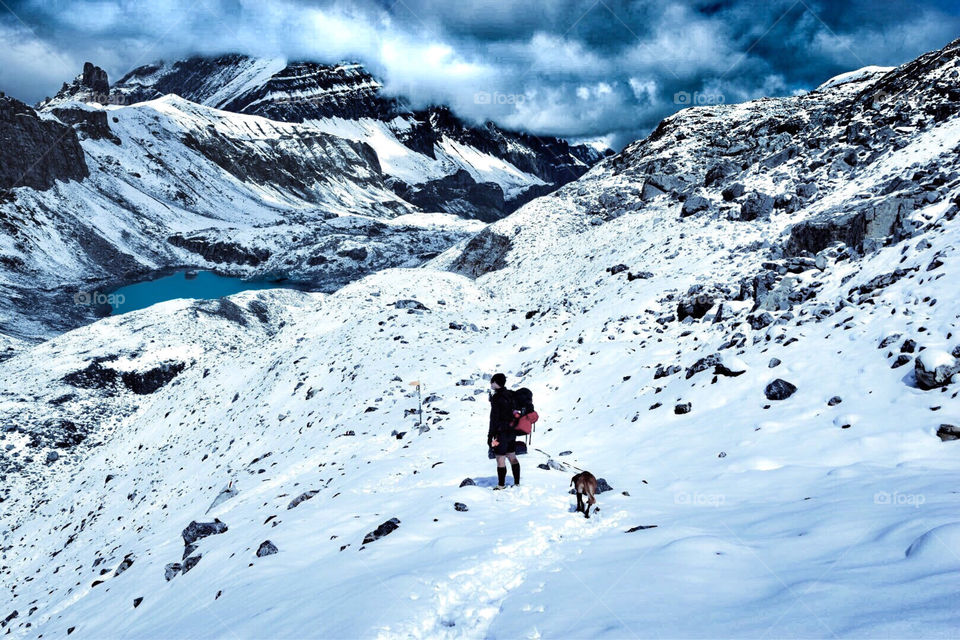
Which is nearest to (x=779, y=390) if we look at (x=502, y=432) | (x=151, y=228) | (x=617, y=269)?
(x=502, y=432)

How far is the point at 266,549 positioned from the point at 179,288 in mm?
98806

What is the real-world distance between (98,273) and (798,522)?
130 meters

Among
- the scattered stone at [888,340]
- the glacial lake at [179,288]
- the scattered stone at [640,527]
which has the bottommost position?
the scattered stone at [640,527]

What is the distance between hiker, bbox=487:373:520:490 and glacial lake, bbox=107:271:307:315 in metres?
70.2

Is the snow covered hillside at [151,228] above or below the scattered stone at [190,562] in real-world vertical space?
above

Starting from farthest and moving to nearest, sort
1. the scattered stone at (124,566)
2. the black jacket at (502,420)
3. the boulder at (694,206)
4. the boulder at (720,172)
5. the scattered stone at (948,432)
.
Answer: the boulder at (720,172), the boulder at (694,206), the scattered stone at (124,566), the black jacket at (502,420), the scattered stone at (948,432)

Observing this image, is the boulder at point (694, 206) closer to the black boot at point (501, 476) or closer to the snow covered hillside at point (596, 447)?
the snow covered hillside at point (596, 447)

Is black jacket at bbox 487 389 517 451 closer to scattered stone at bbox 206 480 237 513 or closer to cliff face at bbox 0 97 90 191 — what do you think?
scattered stone at bbox 206 480 237 513

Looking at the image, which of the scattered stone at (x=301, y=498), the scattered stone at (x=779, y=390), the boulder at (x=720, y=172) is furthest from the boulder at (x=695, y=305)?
the boulder at (x=720, y=172)

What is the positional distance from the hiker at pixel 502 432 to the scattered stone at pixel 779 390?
5.59m

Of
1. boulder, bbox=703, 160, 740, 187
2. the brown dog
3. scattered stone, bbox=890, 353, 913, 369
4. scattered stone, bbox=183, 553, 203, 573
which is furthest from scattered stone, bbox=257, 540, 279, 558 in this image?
boulder, bbox=703, 160, 740, 187

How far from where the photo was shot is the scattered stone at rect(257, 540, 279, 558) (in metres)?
7.81

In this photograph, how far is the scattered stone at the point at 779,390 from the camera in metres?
10.3

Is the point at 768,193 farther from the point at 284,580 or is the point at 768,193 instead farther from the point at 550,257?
the point at 284,580
